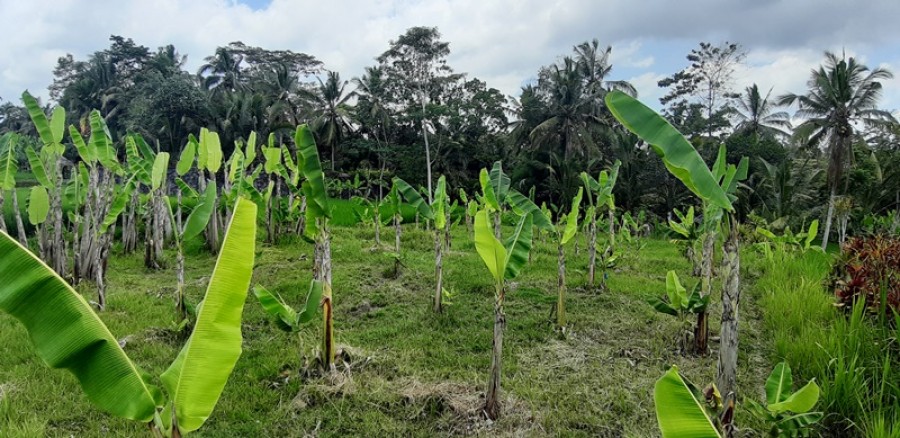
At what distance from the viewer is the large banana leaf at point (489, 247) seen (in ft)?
11.1

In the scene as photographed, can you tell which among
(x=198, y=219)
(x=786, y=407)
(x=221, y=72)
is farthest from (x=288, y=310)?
(x=221, y=72)

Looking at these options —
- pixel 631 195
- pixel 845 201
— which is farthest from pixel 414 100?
pixel 845 201

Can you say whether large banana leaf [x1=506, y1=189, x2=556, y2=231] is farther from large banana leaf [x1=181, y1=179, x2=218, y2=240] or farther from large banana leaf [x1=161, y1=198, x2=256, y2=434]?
large banana leaf [x1=161, y1=198, x2=256, y2=434]

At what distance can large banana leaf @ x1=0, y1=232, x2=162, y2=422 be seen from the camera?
153 cm

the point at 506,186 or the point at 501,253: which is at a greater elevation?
the point at 506,186

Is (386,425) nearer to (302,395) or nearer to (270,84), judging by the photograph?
(302,395)

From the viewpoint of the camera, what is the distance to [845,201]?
15141 millimetres

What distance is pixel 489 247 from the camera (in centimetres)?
341

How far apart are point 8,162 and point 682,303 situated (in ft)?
28.2

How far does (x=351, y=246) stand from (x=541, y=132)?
16.5 m

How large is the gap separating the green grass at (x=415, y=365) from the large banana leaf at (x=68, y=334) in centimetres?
193

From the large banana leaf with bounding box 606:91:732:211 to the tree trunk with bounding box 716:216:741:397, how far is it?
0.52m

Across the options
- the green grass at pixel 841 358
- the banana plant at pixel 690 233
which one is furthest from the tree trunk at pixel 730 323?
the banana plant at pixel 690 233

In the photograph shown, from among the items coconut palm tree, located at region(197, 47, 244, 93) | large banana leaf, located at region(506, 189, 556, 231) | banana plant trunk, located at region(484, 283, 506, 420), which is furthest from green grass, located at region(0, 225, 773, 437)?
coconut palm tree, located at region(197, 47, 244, 93)
